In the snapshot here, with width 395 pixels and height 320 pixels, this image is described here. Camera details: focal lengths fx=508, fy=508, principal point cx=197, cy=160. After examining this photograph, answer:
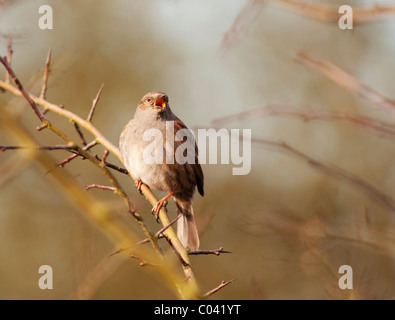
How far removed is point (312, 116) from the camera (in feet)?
7.20

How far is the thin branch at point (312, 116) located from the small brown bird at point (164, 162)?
2.28 metres

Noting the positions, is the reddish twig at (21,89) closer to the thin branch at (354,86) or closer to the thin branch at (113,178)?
the thin branch at (113,178)

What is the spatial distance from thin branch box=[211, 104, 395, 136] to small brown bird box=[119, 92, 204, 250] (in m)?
2.28

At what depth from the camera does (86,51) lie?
16.1 m

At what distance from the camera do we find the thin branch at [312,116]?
76.2 inches

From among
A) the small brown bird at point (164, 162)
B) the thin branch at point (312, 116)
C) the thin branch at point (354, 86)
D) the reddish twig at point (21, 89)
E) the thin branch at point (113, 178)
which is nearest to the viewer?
the thin branch at point (354, 86)

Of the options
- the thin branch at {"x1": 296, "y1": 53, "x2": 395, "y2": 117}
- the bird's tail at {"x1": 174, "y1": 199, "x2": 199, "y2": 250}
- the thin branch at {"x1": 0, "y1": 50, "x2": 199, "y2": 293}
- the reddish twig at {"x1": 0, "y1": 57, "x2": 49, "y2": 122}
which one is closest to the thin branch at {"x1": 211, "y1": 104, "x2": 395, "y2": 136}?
the thin branch at {"x1": 296, "y1": 53, "x2": 395, "y2": 117}

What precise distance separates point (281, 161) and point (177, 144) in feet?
35.8

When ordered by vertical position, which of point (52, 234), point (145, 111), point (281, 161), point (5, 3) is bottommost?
point (5, 3)

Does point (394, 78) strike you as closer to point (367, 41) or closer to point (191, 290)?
point (367, 41)

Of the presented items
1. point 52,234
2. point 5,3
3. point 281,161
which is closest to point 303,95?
point 281,161

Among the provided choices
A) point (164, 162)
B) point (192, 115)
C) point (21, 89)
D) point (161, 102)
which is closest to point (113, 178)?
point (21, 89)

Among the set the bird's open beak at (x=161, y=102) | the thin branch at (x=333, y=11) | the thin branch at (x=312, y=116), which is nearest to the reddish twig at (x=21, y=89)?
the thin branch at (x=312, y=116)

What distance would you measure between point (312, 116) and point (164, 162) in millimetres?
2943
